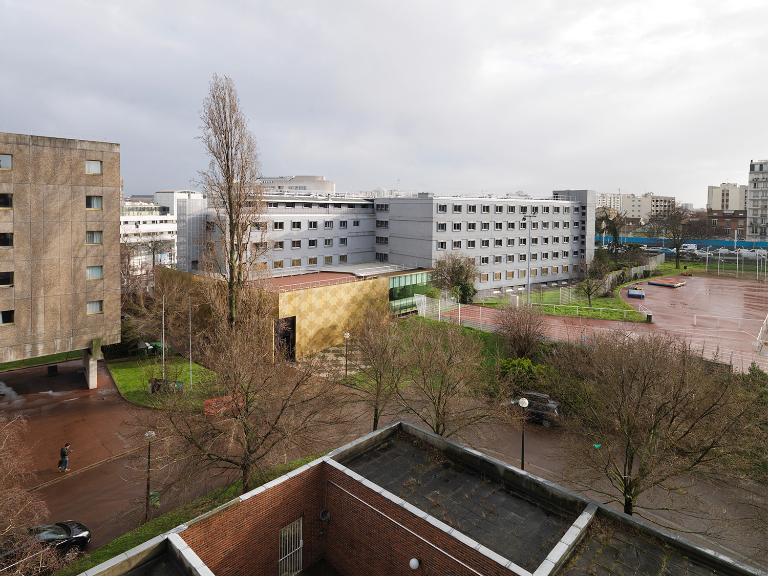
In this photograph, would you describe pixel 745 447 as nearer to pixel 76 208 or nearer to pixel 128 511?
pixel 128 511

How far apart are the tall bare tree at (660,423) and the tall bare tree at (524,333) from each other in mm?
8463

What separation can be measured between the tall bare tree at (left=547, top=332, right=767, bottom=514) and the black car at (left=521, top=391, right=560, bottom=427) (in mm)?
3128

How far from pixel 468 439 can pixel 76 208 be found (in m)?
23.8


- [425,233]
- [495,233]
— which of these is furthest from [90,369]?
[495,233]

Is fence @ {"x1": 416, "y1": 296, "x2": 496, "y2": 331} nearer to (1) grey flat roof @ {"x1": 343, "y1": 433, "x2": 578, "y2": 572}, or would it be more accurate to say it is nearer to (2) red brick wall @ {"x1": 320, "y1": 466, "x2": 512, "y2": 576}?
(1) grey flat roof @ {"x1": 343, "y1": 433, "x2": 578, "y2": 572}

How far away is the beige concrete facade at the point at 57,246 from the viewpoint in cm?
2350

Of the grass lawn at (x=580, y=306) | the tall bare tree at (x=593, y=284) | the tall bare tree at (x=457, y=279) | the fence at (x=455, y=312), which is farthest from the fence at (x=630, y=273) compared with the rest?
the fence at (x=455, y=312)

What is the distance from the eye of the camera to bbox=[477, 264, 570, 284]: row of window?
177 ft

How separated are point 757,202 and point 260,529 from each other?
412 feet

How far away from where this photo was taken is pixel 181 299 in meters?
37.7

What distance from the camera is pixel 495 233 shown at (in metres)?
54.8

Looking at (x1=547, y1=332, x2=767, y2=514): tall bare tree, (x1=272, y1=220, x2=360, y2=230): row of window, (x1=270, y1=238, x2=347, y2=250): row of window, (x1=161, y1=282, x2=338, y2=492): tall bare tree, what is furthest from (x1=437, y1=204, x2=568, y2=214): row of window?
(x1=161, y1=282, x2=338, y2=492): tall bare tree

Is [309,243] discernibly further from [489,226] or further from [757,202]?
[757,202]

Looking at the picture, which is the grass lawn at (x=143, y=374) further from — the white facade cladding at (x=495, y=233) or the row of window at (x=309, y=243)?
the white facade cladding at (x=495, y=233)
